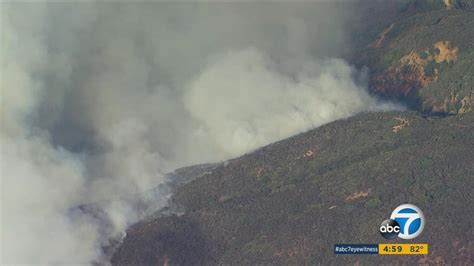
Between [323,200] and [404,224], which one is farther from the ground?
[323,200]

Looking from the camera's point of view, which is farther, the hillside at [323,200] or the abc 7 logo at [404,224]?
the hillside at [323,200]

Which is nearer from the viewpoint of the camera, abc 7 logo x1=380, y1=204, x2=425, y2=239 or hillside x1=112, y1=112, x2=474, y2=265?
abc 7 logo x1=380, y1=204, x2=425, y2=239

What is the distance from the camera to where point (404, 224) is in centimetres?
16825

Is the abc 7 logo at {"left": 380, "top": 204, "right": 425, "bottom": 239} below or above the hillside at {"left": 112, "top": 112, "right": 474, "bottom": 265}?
below

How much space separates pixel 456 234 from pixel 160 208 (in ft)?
126

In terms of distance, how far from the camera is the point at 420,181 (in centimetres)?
18212

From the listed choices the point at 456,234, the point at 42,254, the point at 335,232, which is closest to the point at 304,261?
the point at 335,232

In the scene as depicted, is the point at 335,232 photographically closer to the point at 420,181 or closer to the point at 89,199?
the point at 420,181

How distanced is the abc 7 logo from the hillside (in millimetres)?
1850

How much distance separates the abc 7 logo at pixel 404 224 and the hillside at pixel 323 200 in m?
1.85

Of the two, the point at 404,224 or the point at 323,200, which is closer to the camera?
the point at 404,224

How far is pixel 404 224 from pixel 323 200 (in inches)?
625

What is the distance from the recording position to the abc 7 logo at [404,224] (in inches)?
6560

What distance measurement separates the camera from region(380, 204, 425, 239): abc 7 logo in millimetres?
166625
